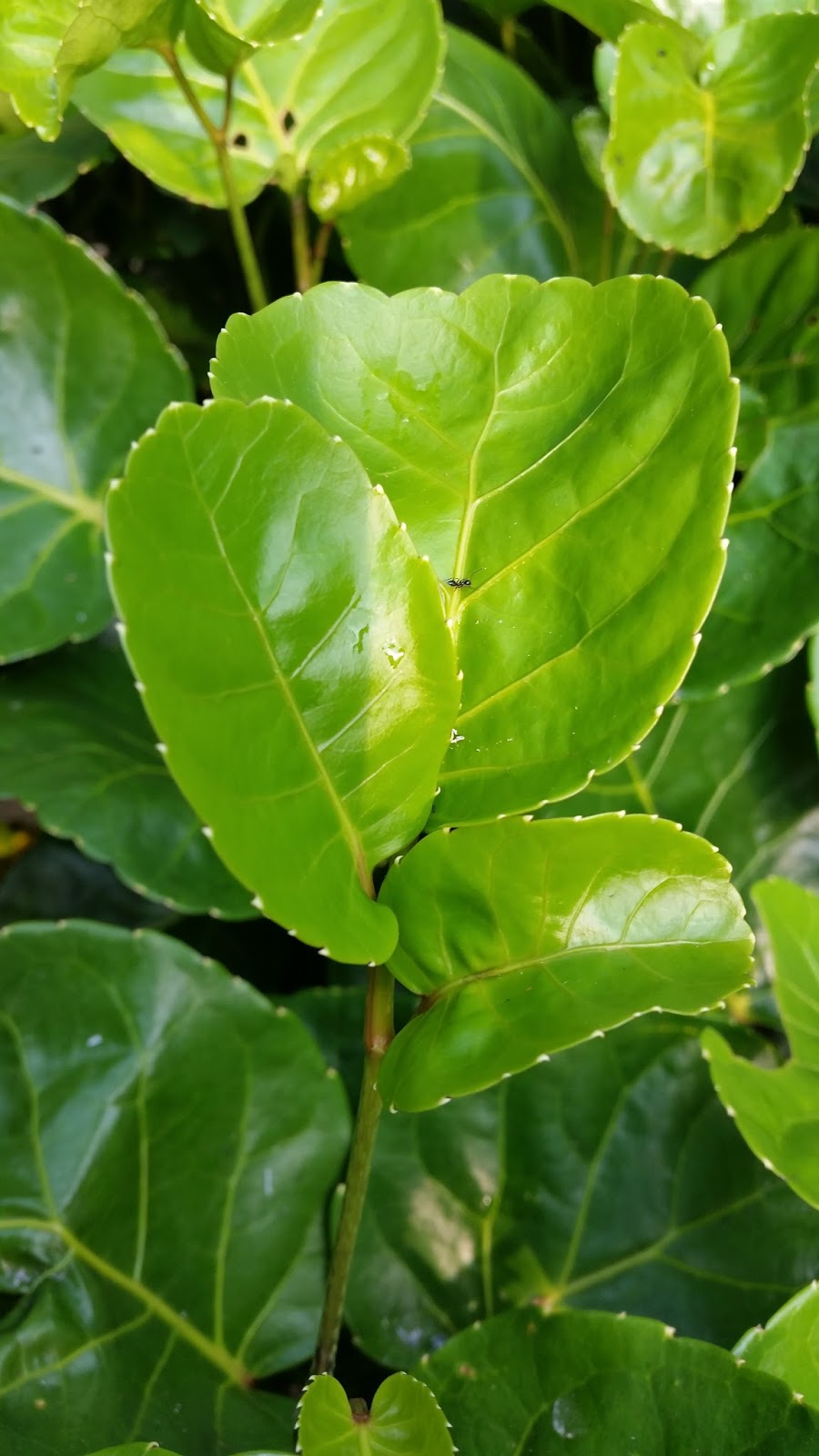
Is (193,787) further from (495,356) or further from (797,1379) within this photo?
(797,1379)

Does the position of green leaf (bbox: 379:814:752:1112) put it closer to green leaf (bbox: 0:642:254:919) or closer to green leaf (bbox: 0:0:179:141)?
green leaf (bbox: 0:642:254:919)

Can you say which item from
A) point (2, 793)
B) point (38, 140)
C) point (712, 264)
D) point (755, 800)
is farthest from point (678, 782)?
point (38, 140)

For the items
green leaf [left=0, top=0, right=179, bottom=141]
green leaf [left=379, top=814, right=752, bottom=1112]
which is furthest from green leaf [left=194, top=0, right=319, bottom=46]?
green leaf [left=379, top=814, right=752, bottom=1112]

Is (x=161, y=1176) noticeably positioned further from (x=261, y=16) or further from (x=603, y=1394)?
(x=261, y=16)

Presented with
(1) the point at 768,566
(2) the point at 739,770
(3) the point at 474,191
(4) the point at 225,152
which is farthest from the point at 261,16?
(2) the point at 739,770

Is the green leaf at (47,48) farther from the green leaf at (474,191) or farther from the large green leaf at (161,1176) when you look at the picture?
the large green leaf at (161,1176)

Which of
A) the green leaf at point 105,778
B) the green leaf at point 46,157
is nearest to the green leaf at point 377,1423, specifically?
the green leaf at point 105,778

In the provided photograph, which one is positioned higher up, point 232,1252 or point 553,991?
point 553,991
